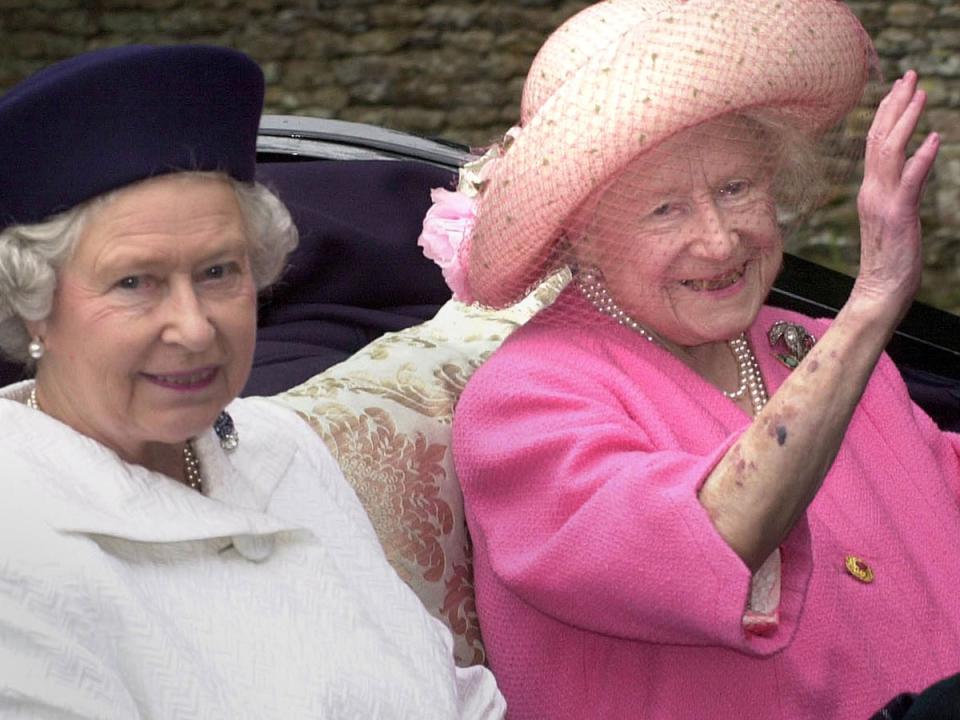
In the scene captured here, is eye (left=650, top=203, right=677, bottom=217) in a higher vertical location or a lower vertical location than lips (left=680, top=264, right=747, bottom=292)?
higher

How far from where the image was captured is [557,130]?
2.45m

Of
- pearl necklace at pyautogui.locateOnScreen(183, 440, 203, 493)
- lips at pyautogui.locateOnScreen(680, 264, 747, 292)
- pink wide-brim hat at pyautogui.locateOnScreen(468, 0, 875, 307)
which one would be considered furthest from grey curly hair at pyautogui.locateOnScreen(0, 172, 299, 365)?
lips at pyautogui.locateOnScreen(680, 264, 747, 292)

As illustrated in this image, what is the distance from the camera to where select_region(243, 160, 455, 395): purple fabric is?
3264 mm

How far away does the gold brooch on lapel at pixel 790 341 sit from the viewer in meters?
2.81

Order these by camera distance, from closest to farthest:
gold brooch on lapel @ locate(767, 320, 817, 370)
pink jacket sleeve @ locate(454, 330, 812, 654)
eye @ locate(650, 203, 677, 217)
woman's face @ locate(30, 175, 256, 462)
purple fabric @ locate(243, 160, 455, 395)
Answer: woman's face @ locate(30, 175, 256, 462), pink jacket sleeve @ locate(454, 330, 812, 654), eye @ locate(650, 203, 677, 217), gold brooch on lapel @ locate(767, 320, 817, 370), purple fabric @ locate(243, 160, 455, 395)

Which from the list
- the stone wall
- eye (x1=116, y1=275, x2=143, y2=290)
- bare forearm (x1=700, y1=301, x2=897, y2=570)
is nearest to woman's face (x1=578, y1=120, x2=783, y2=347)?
bare forearm (x1=700, y1=301, x2=897, y2=570)

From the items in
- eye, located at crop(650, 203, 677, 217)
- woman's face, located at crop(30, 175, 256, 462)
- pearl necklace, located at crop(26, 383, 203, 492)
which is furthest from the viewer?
eye, located at crop(650, 203, 677, 217)

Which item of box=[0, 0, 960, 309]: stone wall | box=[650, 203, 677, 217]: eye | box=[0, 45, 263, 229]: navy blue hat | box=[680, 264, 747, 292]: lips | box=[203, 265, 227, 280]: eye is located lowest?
box=[0, 0, 960, 309]: stone wall

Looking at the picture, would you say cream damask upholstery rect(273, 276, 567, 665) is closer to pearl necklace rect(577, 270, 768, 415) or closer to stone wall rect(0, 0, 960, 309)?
pearl necklace rect(577, 270, 768, 415)

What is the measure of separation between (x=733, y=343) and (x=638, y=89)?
533mm

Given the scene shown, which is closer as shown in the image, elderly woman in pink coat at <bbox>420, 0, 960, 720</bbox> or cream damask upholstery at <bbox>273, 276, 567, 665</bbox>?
elderly woman in pink coat at <bbox>420, 0, 960, 720</bbox>

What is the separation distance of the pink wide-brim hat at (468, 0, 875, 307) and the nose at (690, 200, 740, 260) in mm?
136

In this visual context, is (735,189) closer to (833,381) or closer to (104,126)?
(833,381)

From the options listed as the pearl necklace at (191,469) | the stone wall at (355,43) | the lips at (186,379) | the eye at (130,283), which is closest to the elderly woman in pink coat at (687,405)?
the pearl necklace at (191,469)
